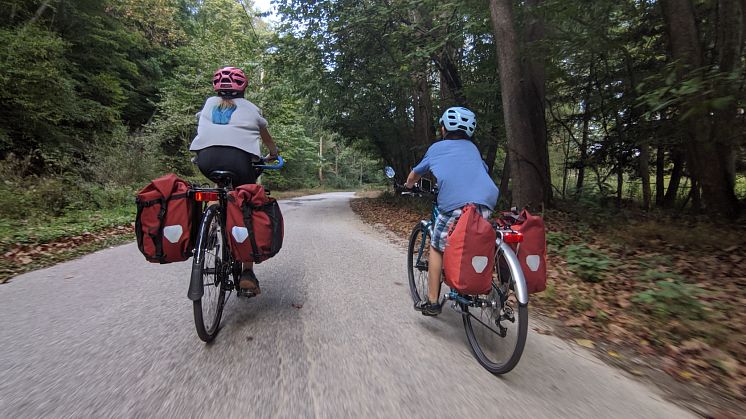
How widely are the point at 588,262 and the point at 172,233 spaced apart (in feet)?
15.5

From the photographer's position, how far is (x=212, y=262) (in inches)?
107

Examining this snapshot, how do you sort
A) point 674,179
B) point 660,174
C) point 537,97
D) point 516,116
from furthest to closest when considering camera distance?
point 660,174, point 674,179, point 537,97, point 516,116

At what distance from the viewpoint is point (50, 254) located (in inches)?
213

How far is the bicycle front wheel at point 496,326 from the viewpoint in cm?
240

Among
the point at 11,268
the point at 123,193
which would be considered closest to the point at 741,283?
the point at 11,268

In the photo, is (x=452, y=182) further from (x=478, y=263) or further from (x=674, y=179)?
(x=674, y=179)

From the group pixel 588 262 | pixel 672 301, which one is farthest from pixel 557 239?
pixel 672 301

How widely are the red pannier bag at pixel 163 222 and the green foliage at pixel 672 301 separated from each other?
4.10m

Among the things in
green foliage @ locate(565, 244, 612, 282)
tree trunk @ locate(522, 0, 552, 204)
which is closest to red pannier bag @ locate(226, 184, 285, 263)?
green foliage @ locate(565, 244, 612, 282)

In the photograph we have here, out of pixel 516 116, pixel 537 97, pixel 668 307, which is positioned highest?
pixel 537 97

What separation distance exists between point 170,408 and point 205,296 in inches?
34.9

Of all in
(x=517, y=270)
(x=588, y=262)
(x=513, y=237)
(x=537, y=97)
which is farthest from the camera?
(x=537, y=97)

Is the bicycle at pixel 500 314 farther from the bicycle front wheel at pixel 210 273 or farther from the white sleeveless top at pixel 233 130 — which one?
the white sleeveless top at pixel 233 130

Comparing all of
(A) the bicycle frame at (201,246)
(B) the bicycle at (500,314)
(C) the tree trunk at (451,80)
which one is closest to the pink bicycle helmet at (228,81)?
(A) the bicycle frame at (201,246)
